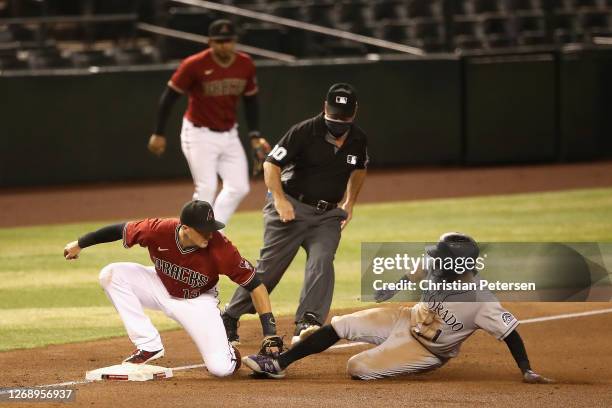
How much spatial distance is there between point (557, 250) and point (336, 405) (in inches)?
158

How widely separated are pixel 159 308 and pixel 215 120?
12.1ft

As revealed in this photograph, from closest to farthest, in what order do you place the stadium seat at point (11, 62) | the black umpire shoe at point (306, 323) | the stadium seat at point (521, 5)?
the black umpire shoe at point (306, 323) → the stadium seat at point (11, 62) → the stadium seat at point (521, 5)

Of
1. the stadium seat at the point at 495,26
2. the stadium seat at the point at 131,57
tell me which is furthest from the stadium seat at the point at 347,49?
the stadium seat at the point at 131,57

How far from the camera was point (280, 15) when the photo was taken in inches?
828

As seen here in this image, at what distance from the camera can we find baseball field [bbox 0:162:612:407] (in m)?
6.78

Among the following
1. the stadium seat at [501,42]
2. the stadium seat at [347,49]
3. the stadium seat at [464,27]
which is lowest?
the stadium seat at [501,42]

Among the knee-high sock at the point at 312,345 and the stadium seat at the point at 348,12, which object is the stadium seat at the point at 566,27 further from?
the knee-high sock at the point at 312,345

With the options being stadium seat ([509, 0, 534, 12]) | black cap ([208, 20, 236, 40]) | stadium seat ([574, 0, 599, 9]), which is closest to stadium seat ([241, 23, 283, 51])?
stadium seat ([509, 0, 534, 12])

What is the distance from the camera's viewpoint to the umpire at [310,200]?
7984 mm

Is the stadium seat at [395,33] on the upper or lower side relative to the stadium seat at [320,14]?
lower

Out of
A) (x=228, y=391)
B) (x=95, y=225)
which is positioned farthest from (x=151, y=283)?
(x=95, y=225)

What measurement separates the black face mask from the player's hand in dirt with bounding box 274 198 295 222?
56cm

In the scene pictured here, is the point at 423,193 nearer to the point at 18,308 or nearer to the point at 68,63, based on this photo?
the point at 68,63

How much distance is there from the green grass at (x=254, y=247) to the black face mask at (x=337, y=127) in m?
2.13
